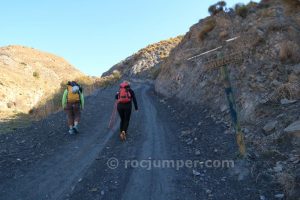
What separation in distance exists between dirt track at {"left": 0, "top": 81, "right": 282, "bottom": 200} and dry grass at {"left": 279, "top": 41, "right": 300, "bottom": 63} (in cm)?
379

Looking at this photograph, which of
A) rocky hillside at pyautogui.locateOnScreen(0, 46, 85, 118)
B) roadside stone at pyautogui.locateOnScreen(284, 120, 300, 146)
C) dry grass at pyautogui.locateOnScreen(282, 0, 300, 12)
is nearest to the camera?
roadside stone at pyautogui.locateOnScreen(284, 120, 300, 146)

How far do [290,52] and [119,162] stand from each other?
26.2 ft

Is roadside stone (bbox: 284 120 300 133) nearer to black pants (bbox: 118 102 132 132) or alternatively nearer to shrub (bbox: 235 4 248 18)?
black pants (bbox: 118 102 132 132)

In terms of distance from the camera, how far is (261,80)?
41.7 ft

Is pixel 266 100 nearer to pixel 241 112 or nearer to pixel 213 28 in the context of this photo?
pixel 241 112

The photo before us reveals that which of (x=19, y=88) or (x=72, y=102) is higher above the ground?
(x=19, y=88)

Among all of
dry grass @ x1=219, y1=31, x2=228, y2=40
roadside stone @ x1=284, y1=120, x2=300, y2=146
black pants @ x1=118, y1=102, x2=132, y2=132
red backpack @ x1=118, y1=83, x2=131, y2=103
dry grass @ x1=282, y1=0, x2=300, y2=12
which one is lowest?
roadside stone @ x1=284, y1=120, x2=300, y2=146

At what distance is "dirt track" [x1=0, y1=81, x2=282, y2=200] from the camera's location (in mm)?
7465

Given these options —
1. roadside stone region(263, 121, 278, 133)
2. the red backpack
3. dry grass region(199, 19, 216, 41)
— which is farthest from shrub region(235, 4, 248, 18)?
roadside stone region(263, 121, 278, 133)

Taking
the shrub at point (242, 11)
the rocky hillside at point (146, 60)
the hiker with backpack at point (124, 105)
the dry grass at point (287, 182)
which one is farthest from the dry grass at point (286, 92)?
the rocky hillside at point (146, 60)

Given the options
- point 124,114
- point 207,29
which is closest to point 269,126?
point 124,114

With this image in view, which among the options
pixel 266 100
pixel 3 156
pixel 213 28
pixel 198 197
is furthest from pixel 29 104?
pixel 198 197

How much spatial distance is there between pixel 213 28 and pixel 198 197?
711 inches

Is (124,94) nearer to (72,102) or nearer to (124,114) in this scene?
(124,114)
